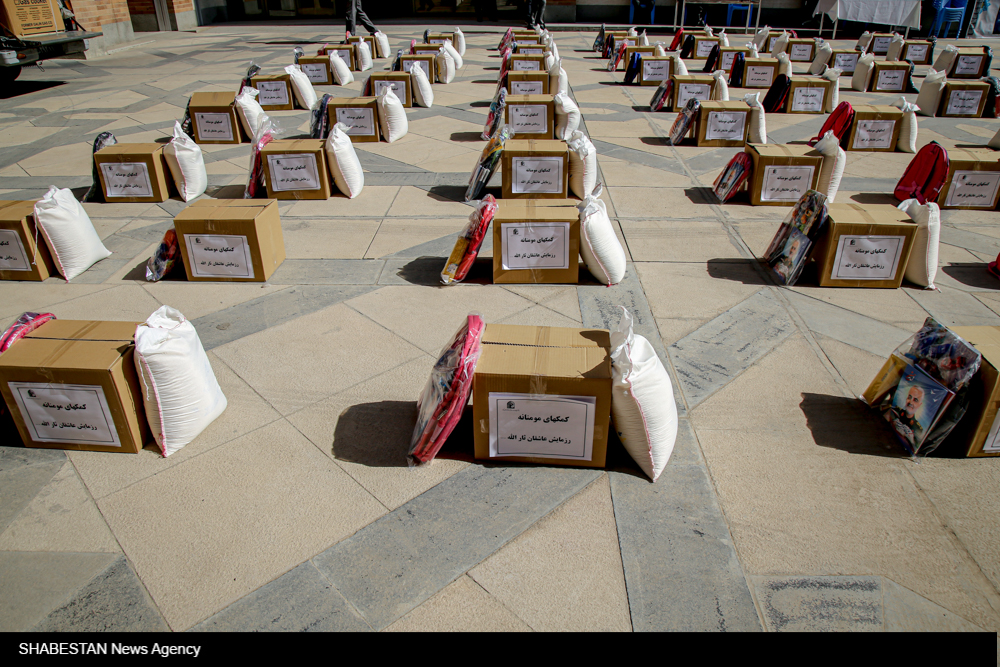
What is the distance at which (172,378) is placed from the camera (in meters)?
3.23

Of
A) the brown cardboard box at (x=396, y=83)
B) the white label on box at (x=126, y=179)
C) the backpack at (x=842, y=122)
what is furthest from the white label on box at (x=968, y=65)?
the white label on box at (x=126, y=179)

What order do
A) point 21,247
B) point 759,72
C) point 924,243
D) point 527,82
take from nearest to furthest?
point 924,243, point 21,247, point 527,82, point 759,72

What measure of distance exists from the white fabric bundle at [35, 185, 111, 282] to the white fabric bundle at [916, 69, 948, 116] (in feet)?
41.3

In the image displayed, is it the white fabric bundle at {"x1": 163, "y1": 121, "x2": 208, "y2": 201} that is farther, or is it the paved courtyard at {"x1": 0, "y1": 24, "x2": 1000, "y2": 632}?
the white fabric bundle at {"x1": 163, "y1": 121, "x2": 208, "y2": 201}

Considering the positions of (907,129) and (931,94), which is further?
(931,94)

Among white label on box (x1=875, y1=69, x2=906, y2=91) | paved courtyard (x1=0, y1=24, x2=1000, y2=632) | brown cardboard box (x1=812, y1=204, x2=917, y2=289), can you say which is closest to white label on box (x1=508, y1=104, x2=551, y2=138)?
paved courtyard (x1=0, y1=24, x2=1000, y2=632)

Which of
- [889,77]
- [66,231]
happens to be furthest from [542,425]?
[889,77]

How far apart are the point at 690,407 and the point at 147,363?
2945 mm

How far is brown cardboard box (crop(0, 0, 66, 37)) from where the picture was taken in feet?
40.1

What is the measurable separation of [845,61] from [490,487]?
1704cm

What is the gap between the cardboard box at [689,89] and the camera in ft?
35.6

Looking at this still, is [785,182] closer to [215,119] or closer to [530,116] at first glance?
[530,116]

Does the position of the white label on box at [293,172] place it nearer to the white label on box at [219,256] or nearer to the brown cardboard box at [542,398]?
the white label on box at [219,256]

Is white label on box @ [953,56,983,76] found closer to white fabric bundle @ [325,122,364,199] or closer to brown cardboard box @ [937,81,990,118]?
brown cardboard box @ [937,81,990,118]
